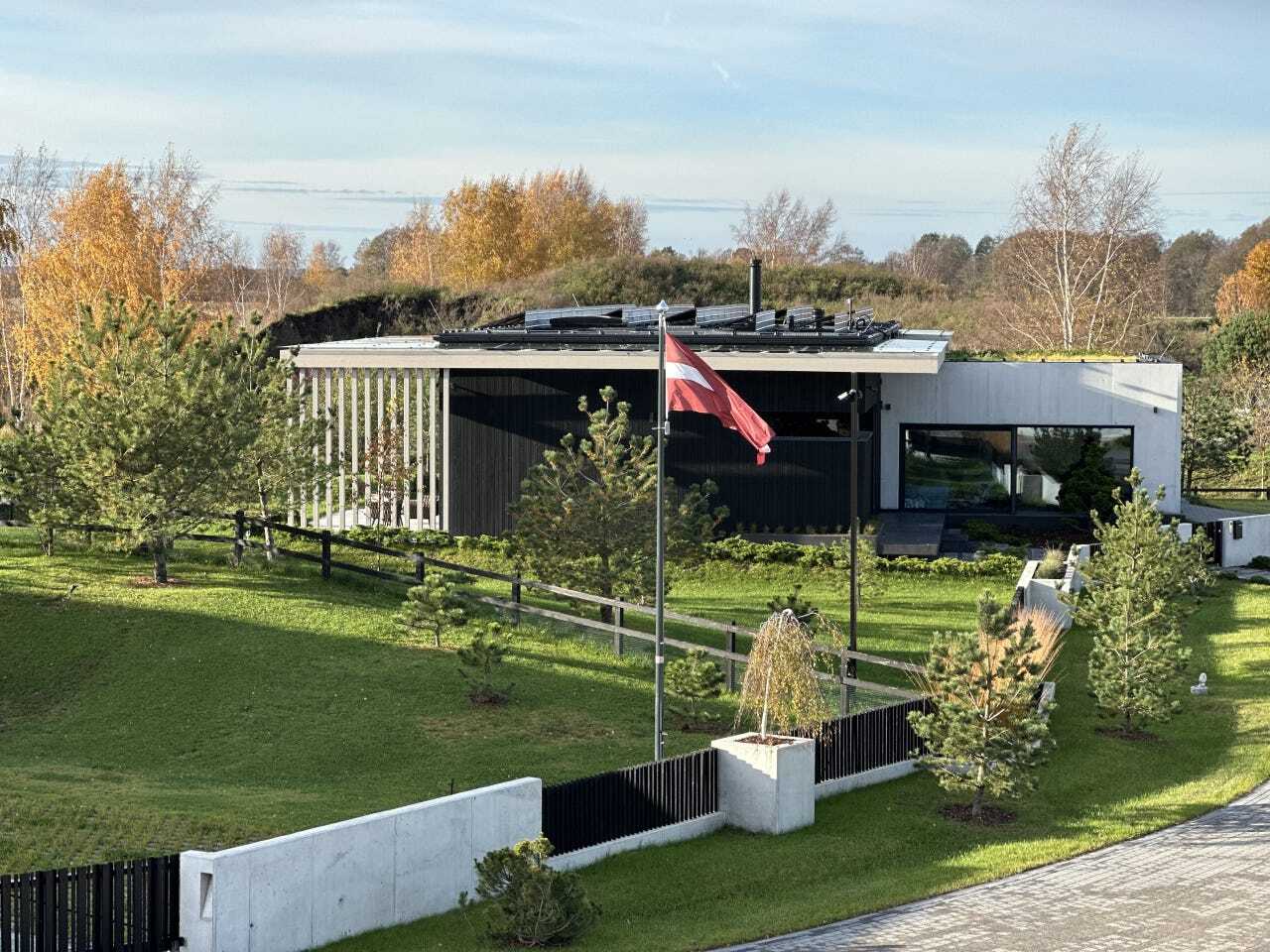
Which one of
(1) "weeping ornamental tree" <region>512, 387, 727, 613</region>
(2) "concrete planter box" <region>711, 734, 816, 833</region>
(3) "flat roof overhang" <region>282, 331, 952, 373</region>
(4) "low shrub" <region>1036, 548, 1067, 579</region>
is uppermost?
(3) "flat roof overhang" <region>282, 331, 952, 373</region>

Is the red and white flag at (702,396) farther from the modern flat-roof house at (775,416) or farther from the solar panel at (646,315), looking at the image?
the solar panel at (646,315)

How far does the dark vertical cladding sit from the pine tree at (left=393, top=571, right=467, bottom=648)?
11.6 metres

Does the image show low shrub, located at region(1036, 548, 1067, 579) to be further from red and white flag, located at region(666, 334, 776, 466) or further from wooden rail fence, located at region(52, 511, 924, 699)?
red and white flag, located at region(666, 334, 776, 466)

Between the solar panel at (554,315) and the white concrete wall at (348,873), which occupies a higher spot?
the solar panel at (554,315)

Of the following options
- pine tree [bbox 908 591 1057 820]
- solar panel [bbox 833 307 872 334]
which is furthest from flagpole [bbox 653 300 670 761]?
solar panel [bbox 833 307 872 334]

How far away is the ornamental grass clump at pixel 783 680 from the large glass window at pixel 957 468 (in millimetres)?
23384

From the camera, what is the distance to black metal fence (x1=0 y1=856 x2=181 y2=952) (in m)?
12.5

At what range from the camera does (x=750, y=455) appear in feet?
123

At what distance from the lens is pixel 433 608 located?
25.9 metres

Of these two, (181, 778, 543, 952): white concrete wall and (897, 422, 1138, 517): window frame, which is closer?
(181, 778, 543, 952): white concrete wall

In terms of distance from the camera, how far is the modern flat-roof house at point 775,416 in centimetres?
3694

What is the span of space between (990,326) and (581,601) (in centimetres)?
4658

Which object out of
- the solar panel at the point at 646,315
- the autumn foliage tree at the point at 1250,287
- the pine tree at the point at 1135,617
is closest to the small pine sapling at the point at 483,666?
the pine tree at the point at 1135,617

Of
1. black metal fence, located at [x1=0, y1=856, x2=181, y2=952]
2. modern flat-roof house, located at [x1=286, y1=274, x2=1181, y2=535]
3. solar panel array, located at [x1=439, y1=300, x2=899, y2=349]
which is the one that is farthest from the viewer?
solar panel array, located at [x1=439, y1=300, x2=899, y2=349]
